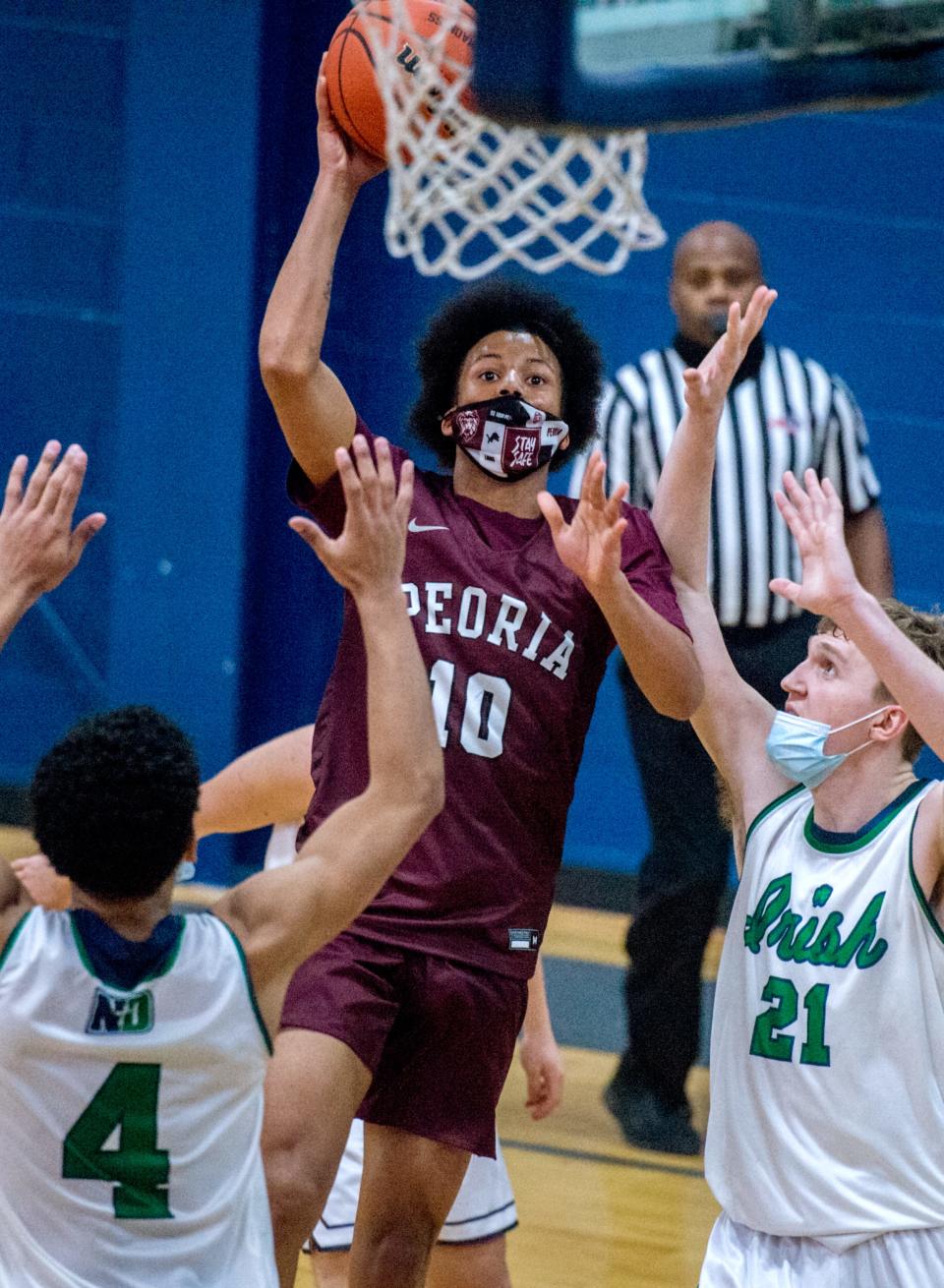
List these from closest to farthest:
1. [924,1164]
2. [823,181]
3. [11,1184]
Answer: [11,1184] → [924,1164] → [823,181]

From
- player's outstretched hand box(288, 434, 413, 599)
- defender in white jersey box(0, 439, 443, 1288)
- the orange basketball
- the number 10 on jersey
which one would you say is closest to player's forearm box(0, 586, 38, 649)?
defender in white jersey box(0, 439, 443, 1288)

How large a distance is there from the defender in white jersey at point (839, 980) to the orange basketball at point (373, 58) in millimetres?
971

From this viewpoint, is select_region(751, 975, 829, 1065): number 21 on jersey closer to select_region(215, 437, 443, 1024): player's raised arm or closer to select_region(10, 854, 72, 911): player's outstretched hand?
select_region(215, 437, 443, 1024): player's raised arm

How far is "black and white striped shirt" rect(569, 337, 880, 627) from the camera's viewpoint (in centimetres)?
583

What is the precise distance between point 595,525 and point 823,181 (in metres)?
4.16

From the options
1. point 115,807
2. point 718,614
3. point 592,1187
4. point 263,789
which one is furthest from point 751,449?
point 115,807

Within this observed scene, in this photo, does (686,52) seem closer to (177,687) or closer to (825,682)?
(825,682)

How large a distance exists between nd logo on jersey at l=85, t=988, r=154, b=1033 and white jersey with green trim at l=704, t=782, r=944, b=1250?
1136 mm

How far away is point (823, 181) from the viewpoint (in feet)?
23.3

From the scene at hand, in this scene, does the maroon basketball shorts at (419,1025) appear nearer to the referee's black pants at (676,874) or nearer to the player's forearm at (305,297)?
the player's forearm at (305,297)

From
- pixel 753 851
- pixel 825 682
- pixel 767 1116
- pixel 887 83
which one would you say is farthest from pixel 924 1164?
pixel 887 83

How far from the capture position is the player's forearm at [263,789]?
3.99 meters

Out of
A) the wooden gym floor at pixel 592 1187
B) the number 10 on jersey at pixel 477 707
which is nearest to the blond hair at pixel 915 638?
the number 10 on jersey at pixel 477 707

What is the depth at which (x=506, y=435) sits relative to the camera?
3711 mm
